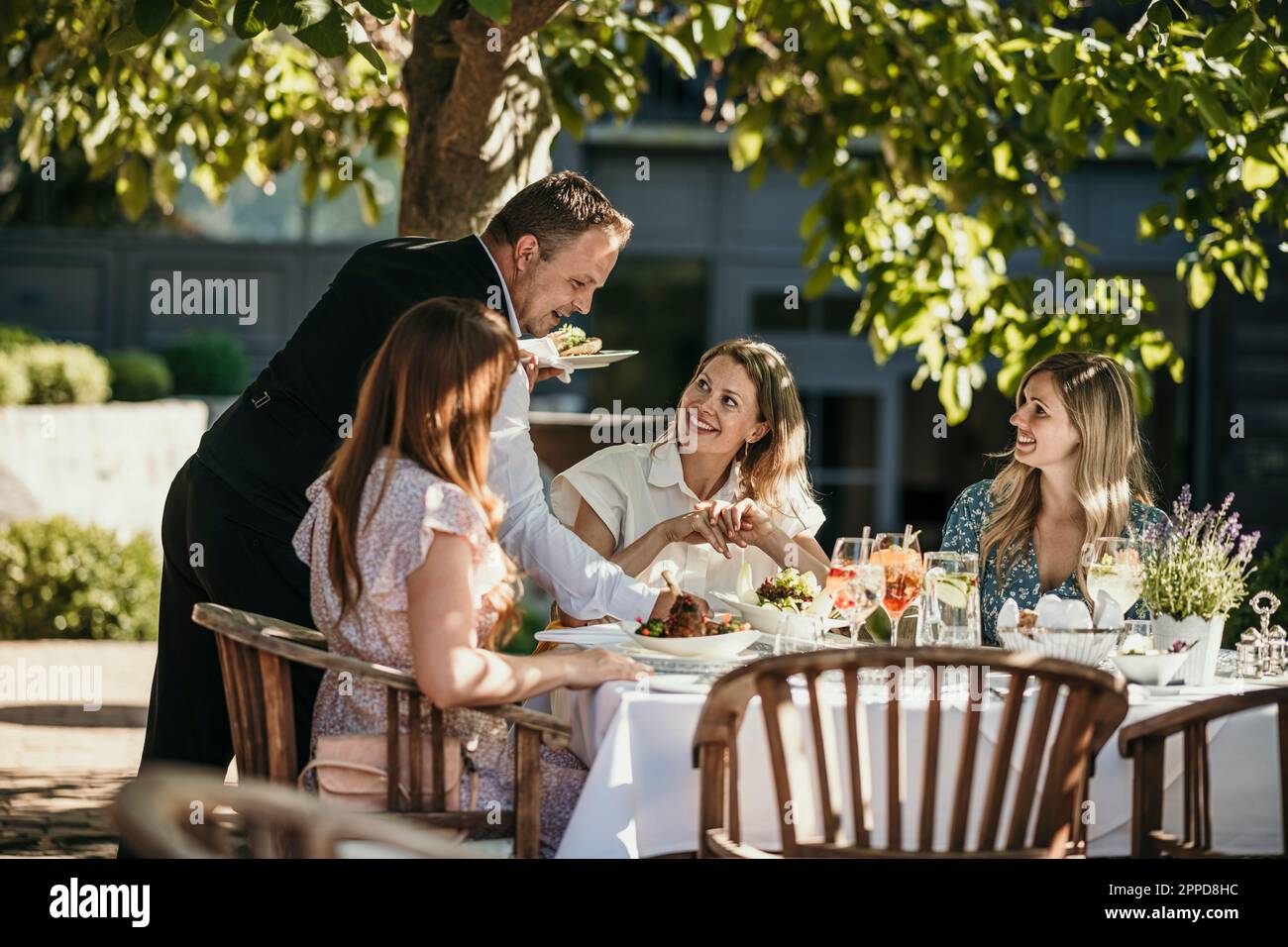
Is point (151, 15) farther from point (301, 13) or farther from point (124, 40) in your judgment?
point (301, 13)

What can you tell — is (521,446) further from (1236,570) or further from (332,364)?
(1236,570)

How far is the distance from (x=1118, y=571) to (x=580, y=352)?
1.67 m

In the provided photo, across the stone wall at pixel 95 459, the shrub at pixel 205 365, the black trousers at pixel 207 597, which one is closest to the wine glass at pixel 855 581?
the black trousers at pixel 207 597

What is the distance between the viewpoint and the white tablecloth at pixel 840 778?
107 inches

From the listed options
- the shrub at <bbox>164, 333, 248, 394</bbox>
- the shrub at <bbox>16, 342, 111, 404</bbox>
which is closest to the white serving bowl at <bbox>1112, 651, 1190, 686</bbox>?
the shrub at <bbox>16, 342, 111, 404</bbox>

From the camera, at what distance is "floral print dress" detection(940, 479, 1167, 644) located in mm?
4004

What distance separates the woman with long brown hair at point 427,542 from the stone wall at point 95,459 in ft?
24.1

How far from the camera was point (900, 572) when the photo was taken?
3.18m

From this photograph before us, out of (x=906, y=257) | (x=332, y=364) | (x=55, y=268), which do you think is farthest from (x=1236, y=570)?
(x=55, y=268)

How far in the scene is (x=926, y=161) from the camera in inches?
238

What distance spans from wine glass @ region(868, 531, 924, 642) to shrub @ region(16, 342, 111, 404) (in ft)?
28.6

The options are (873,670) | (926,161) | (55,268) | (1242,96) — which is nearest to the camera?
(873,670)

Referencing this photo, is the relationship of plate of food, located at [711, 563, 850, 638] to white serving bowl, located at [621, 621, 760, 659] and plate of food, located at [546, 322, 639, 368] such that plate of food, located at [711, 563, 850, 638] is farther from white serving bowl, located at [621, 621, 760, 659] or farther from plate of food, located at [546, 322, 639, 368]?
plate of food, located at [546, 322, 639, 368]
